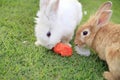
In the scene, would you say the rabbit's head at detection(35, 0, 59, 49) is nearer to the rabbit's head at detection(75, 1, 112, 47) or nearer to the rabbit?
the rabbit

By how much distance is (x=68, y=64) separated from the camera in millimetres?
3418

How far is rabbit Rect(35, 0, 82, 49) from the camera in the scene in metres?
3.36

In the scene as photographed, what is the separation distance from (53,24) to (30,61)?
473 millimetres

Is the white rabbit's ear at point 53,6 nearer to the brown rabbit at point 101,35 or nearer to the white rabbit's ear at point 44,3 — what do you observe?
the white rabbit's ear at point 44,3

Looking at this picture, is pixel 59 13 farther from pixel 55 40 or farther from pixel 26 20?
pixel 26 20

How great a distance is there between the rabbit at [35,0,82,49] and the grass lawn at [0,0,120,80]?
0.16 meters

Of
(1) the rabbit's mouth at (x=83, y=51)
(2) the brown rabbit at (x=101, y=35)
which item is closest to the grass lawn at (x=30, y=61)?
(1) the rabbit's mouth at (x=83, y=51)

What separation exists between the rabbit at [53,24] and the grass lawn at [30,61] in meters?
0.16

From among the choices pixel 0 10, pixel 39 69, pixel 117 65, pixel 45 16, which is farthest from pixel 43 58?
pixel 0 10

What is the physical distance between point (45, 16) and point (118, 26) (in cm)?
80

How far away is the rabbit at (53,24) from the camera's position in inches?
132

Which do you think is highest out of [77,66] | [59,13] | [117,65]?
[59,13]

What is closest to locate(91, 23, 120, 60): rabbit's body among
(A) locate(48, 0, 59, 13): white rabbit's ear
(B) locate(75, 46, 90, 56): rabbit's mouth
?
(B) locate(75, 46, 90, 56): rabbit's mouth

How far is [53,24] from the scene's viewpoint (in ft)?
11.1
